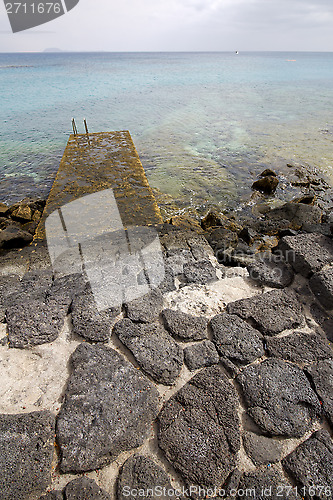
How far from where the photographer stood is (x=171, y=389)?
2283 millimetres

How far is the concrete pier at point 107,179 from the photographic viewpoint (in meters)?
6.46

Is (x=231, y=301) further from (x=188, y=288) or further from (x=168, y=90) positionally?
(x=168, y=90)

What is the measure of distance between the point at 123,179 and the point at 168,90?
92.7 ft

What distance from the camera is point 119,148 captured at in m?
10.6

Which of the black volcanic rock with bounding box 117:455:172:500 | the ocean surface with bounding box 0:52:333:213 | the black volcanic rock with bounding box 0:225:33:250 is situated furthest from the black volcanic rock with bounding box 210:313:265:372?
the ocean surface with bounding box 0:52:333:213

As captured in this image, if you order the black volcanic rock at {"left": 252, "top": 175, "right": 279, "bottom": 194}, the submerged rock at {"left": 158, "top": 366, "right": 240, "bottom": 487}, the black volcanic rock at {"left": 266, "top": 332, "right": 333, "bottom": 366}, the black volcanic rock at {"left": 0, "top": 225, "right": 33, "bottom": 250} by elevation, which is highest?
the submerged rock at {"left": 158, "top": 366, "right": 240, "bottom": 487}

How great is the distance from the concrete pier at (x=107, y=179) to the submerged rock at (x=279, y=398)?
166 inches

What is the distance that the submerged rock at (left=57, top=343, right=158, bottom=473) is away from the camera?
6.19 ft

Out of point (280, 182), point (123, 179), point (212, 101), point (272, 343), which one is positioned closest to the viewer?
point (272, 343)

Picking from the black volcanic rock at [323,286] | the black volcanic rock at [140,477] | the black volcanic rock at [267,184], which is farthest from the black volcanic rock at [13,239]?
the black volcanic rock at [267,184]

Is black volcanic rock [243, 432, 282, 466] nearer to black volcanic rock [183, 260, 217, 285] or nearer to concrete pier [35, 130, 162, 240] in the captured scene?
black volcanic rock [183, 260, 217, 285]

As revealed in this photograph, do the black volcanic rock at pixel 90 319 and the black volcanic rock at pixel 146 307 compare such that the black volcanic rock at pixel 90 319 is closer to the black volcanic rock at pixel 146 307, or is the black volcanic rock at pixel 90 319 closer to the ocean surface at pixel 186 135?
the black volcanic rock at pixel 146 307

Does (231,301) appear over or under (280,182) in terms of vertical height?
over

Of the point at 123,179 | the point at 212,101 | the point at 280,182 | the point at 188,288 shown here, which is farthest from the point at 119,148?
the point at 212,101
